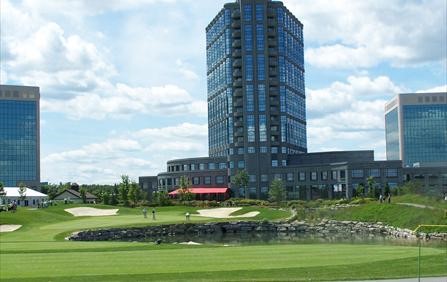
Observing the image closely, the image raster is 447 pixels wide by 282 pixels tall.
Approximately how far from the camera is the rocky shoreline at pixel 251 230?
64.9m

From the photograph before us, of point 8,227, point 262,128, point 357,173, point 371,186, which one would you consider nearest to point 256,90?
point 262,128

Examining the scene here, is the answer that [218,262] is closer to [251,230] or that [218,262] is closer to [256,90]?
[251,230]

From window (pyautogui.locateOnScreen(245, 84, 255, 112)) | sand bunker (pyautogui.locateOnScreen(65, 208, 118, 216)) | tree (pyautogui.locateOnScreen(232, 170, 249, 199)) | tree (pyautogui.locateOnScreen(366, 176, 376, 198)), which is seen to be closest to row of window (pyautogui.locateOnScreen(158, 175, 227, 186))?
tree (pyautogui.locateOnScreen(232, 170, 249, 199))

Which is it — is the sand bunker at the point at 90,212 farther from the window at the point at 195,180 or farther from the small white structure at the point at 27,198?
the window at the point at 195,180

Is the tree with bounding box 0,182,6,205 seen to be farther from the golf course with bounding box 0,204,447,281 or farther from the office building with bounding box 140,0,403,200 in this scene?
the golf course with bounding box 0,204,447,281

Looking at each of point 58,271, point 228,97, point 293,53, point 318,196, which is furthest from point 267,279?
point 293,53

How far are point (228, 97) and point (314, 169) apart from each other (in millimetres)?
30760

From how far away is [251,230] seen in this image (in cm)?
7731

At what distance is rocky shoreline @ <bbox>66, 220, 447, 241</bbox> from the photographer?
64.9 m

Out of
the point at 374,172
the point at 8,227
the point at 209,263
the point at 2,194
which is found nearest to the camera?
the point at 209,263

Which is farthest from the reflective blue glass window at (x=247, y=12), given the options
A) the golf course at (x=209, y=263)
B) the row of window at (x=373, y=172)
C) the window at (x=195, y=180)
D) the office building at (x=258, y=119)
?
the golf course at (x=209, y=263)

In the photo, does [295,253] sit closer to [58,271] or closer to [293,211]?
[58,271]

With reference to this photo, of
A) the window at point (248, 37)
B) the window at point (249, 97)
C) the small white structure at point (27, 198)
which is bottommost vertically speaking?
the small white structure at point (27, 198)

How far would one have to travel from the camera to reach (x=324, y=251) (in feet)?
116
